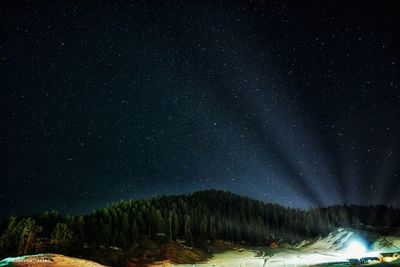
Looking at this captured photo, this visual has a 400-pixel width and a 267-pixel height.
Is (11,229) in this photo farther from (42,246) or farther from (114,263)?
(114,263)

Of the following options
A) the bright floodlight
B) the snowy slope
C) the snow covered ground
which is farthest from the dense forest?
the bright floodlight

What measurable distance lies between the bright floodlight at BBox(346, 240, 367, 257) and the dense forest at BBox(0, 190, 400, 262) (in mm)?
36798

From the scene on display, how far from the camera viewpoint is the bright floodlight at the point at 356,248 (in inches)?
3352

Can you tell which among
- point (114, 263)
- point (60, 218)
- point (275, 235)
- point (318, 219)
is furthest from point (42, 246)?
point (318, 219)

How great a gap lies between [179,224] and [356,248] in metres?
53.8

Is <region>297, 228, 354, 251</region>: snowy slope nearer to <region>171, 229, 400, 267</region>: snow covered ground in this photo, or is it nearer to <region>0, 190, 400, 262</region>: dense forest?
<region>171, 229, 400, 267</region>: snow covered ground

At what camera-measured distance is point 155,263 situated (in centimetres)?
8938

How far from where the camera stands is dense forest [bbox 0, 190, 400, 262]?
92438 millimetres

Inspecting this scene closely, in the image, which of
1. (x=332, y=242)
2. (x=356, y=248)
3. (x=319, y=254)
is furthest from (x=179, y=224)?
(x=356, y=248)

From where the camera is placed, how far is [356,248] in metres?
88.9

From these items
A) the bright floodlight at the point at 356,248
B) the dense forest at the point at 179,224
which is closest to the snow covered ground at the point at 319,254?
the bright floodlight at the point at 356,248

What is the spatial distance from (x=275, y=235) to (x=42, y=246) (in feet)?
284

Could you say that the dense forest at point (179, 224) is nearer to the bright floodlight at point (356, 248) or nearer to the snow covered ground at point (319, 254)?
the snow covered ground at point (319, 254)

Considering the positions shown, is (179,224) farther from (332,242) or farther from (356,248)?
(356,248)
